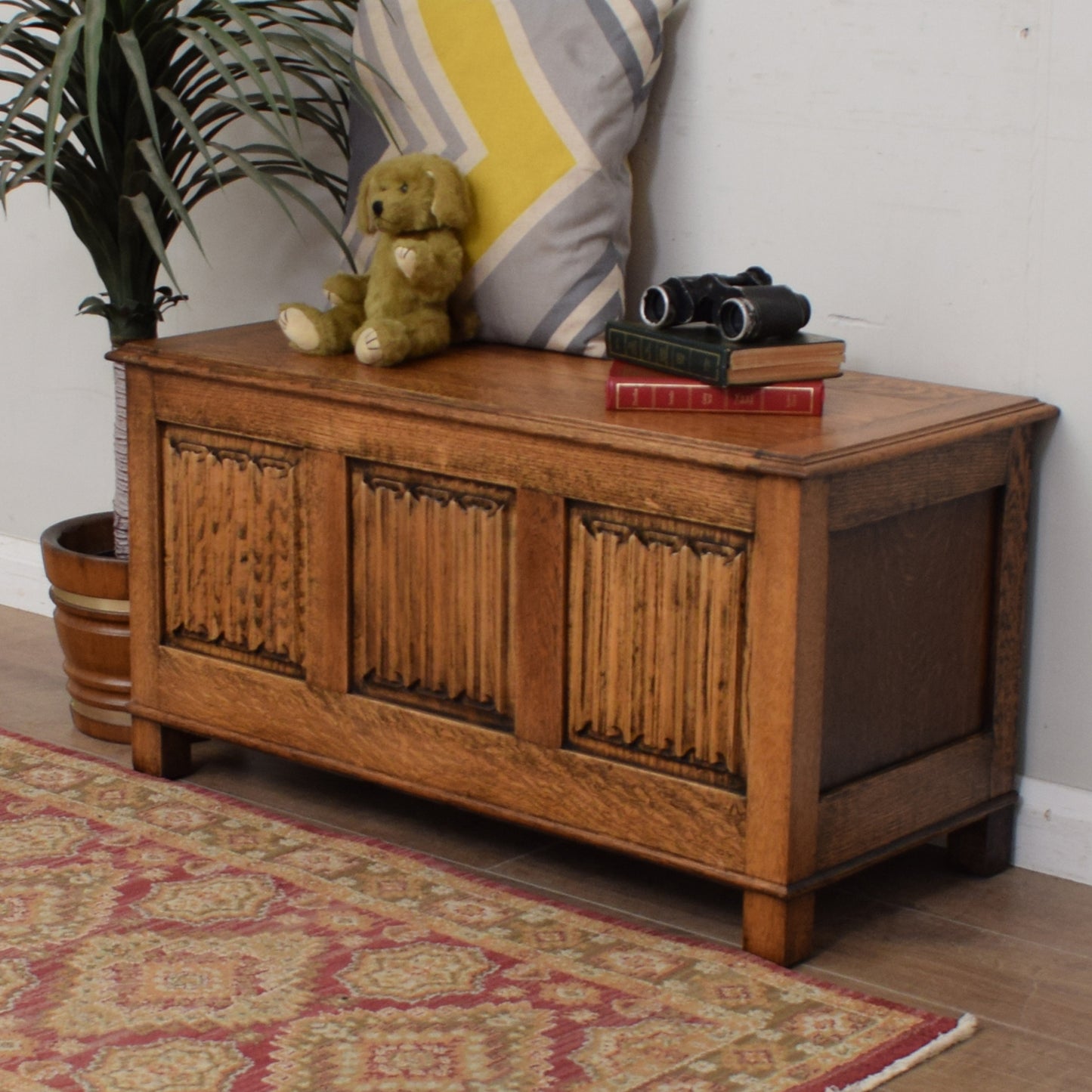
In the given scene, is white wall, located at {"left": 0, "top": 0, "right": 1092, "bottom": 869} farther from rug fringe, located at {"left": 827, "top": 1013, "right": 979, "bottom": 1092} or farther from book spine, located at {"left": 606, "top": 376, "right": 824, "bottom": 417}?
rug fringe, located at {"left": 827, "top": 1013, "right": 979, "bottom": 1092}

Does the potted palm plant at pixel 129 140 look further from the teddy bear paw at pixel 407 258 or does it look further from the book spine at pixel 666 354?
the book spine at pixel 666 354

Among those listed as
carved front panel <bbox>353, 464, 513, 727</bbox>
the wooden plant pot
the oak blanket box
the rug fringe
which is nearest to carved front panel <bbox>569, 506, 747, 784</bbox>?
the oak blanket box

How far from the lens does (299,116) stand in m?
2.94

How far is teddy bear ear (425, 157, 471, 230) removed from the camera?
2551 millimetres

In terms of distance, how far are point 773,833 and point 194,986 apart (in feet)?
2.27

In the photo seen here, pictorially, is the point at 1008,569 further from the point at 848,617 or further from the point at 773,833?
the point at 773,833

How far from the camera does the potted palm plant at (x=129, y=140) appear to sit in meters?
2.53

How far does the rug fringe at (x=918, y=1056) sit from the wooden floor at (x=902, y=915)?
0.03 ft

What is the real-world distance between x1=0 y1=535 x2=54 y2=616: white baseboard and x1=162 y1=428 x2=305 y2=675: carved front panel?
1023mm

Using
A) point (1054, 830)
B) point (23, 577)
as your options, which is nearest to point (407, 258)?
point (1054, 830)

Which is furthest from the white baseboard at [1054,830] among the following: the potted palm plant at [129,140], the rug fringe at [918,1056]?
the potted palm plant at [129,140]

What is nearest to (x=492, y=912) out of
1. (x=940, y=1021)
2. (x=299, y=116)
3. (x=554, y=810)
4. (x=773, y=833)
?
(x=554, y=810)

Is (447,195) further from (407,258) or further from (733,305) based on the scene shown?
(733,305)

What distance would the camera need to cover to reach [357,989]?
2092 mm
